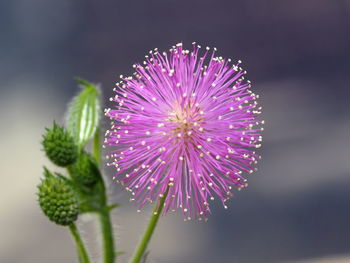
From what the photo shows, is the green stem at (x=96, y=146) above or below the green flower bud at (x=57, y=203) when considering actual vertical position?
above

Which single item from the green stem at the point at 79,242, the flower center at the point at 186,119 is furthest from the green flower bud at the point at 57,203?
the flower center at the point at 186,119

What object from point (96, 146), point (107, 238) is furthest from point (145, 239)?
point (96, 146)

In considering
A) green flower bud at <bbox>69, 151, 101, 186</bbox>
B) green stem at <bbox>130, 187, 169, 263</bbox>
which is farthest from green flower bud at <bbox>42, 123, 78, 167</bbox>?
green stem at <bbox>130, 187, 169, 263</bbox>

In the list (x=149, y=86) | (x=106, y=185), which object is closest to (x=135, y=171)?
(x=106, y=185)

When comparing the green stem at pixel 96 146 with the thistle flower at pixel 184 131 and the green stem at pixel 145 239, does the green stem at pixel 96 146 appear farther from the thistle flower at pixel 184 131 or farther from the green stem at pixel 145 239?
the green stem at pixel 145 239

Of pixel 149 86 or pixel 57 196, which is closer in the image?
pixel 57 196

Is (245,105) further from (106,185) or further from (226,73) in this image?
(106,185)

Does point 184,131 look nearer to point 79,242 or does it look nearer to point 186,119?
point 186,119

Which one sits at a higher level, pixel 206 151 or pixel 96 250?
pixel 206 151
